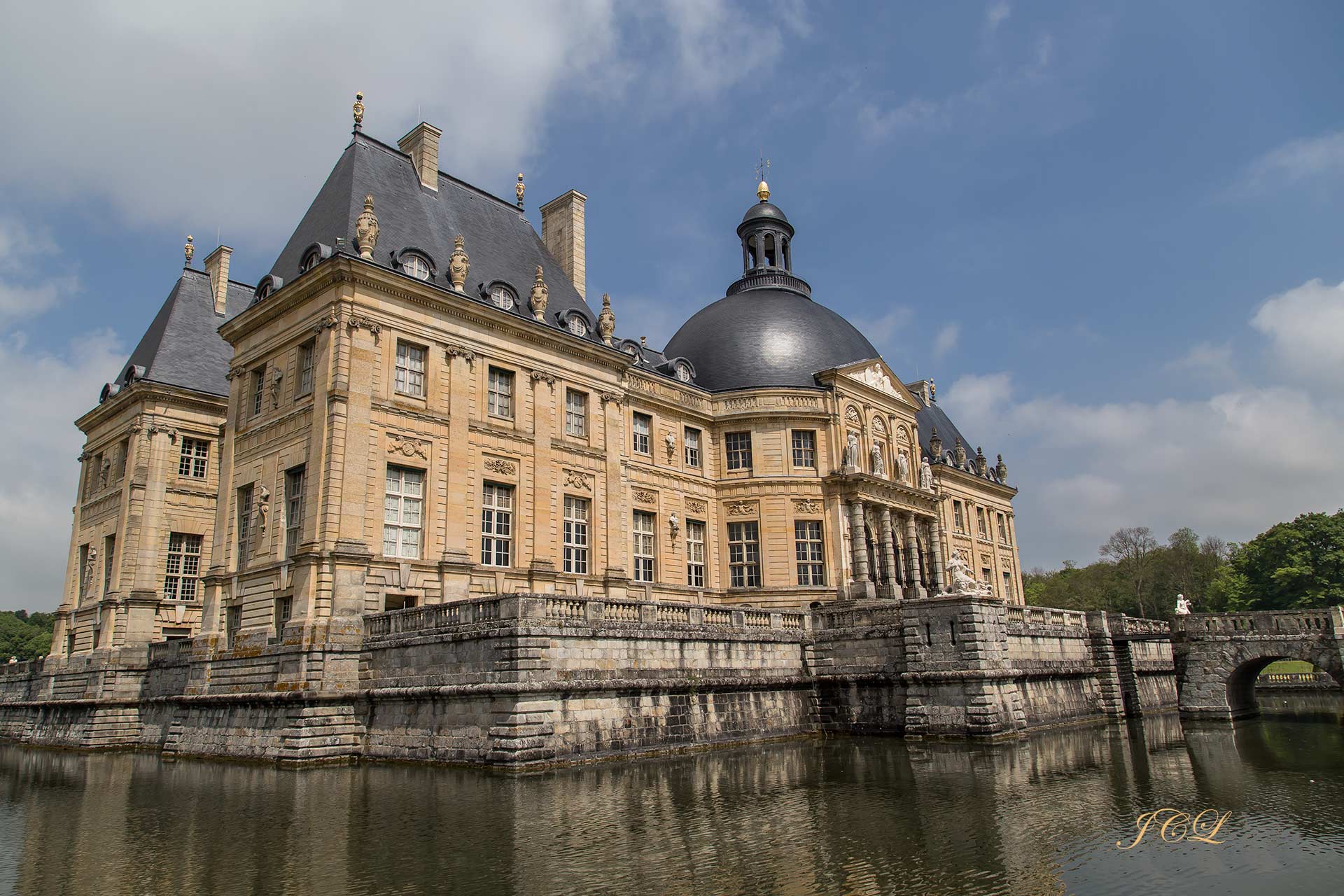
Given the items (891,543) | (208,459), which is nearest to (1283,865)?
(891,543)

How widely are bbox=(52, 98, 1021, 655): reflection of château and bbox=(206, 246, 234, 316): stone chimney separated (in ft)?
0.46

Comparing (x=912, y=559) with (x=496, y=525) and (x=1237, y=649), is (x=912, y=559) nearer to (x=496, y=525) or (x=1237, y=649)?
(x=1237, y=649)

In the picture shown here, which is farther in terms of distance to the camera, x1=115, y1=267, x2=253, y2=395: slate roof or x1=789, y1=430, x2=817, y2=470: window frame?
x1=789, y1=430, x2=817, y2=470: window frame

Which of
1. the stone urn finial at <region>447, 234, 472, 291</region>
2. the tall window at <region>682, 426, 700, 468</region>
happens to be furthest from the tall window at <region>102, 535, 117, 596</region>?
the tall window at <region>682, 426, 700, 468</region>

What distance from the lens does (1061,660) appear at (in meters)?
29.6

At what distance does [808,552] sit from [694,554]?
4576 mm

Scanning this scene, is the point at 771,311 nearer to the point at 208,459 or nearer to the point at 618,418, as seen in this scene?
the point at 618,418

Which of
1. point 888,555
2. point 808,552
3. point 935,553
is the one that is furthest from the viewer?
point 935,553

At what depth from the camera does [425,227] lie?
30656 millimetres

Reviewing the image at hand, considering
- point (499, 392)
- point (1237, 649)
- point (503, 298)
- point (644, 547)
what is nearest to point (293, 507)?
point (499, 392)

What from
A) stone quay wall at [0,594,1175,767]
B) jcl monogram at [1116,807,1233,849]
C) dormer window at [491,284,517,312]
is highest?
dormer window at [491,284,517,312]

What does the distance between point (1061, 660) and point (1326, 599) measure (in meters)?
41.0

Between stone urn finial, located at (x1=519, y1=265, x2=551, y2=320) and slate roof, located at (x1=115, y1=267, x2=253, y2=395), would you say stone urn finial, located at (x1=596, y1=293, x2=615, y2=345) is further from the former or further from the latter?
slate roof, located at (x1=115, y1=267, x2=253, y2=395)

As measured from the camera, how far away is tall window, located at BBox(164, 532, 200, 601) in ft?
118
